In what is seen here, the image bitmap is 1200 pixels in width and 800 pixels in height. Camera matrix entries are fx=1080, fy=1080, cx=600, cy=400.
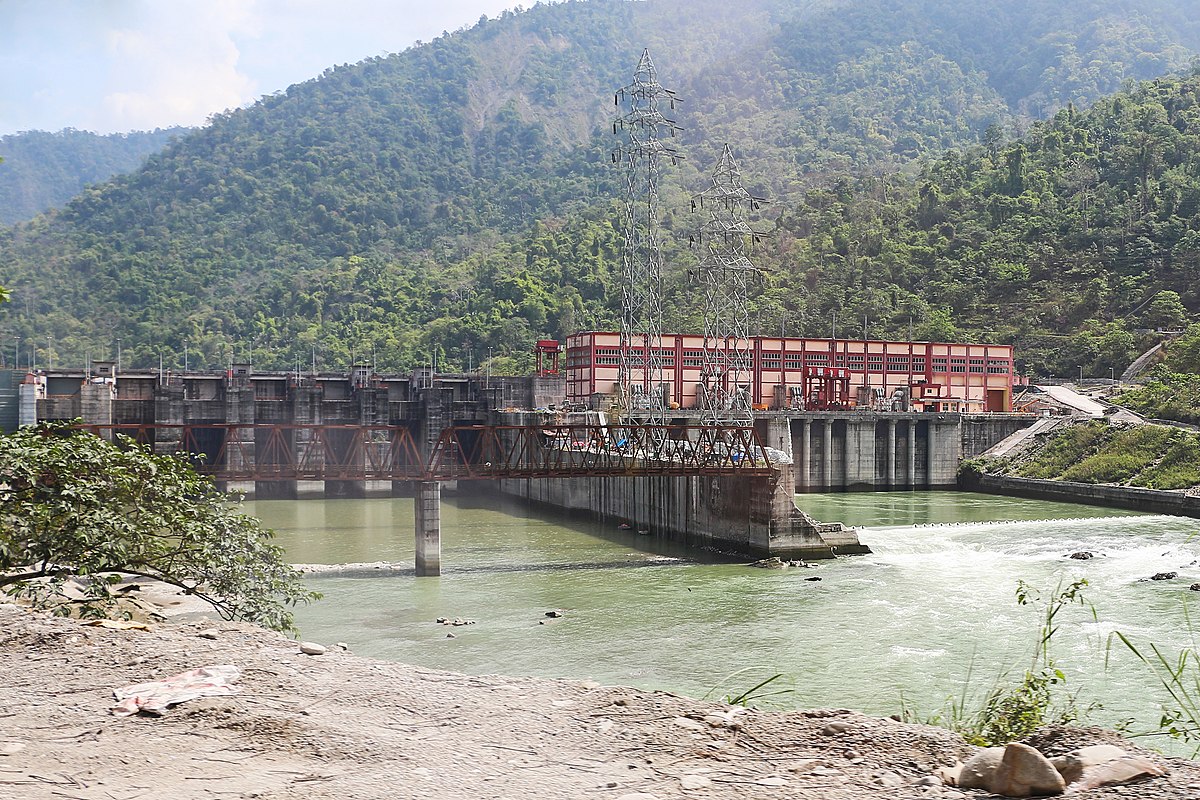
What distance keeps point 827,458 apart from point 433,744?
2472 inches

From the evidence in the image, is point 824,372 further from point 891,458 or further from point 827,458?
point 827,458

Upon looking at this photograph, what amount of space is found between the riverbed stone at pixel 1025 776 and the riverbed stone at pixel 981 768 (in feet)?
0.27

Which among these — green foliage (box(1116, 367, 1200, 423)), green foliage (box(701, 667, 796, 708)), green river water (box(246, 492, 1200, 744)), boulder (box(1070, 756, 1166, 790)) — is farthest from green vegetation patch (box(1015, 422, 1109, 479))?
boulder (box(1070, 756, 1166, 790))

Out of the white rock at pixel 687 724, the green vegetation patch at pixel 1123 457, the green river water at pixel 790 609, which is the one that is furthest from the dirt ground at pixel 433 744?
the green vegetation patch at pixel 1123 457

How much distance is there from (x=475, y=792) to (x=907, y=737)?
12.2 feet

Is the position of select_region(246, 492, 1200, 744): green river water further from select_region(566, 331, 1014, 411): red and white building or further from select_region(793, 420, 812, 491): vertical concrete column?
select_region(566, 331, 1014, 411): red and white building

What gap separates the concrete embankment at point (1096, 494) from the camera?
52.3 metres

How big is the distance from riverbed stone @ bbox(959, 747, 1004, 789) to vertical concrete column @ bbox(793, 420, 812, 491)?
2455 inches

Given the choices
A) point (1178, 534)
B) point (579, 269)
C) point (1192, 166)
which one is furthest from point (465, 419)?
point (1192, 166)

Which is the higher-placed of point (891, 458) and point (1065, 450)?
point (1065, 450)

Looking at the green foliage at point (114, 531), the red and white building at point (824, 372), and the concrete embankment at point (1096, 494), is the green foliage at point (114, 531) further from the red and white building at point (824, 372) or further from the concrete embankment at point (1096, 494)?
the red and white building at point (824, 372)

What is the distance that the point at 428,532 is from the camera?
3662 centimetres

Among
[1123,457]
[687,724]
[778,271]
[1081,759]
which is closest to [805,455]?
[1123,457]

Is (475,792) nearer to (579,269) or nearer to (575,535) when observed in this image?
(575,535)
